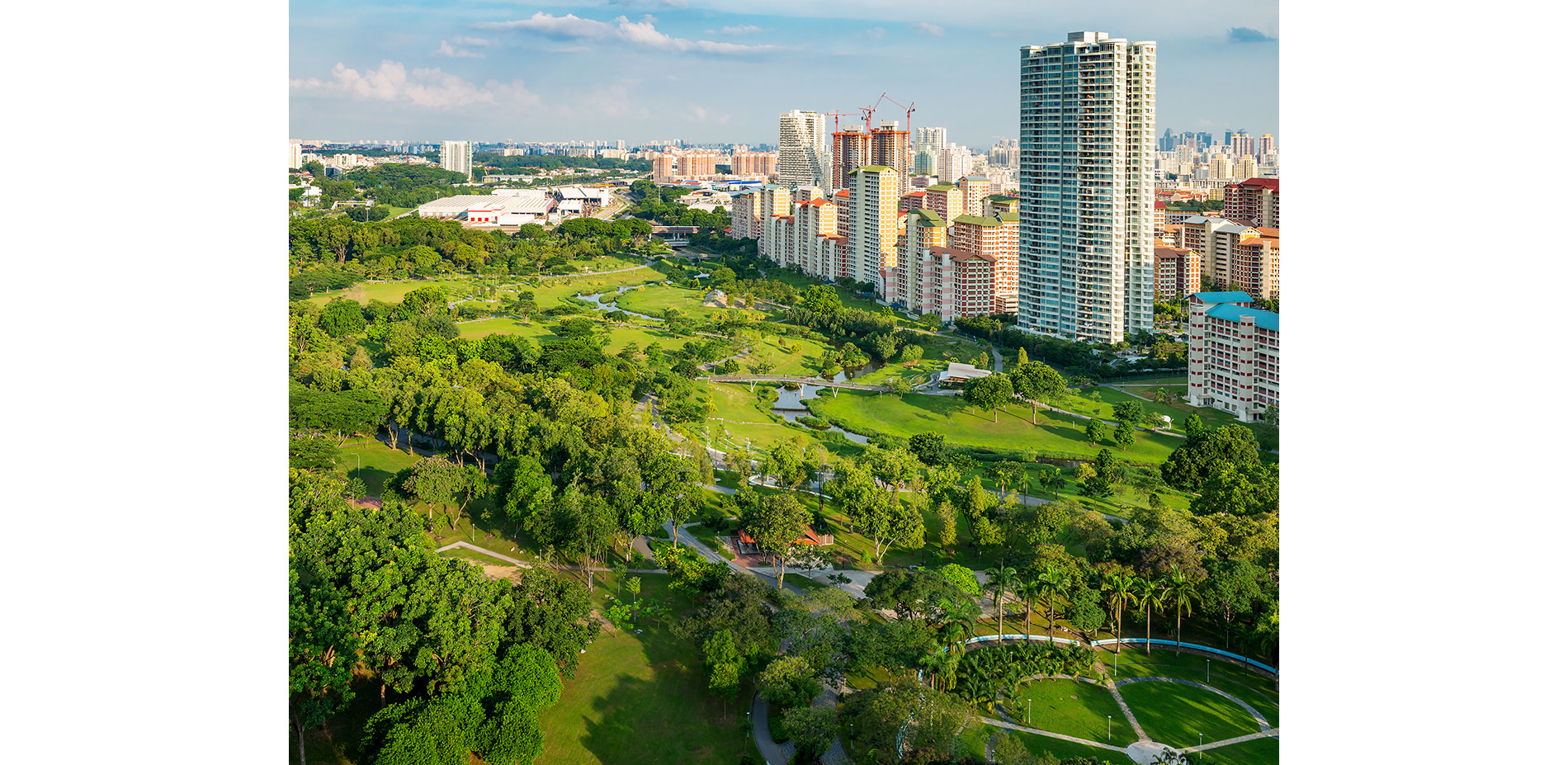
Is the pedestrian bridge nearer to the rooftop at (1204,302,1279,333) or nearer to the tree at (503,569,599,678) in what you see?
the rooftop at (1204,302,1279,333)

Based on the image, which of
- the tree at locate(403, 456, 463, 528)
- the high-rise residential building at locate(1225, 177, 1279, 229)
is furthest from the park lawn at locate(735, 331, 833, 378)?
the high-rise residential building at locate(1225, 177, 1279, 229)

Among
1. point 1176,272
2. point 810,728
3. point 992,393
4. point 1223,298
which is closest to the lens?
point 810,728

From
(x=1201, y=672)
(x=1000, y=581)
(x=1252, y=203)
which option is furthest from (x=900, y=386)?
(x=1252, y=203)

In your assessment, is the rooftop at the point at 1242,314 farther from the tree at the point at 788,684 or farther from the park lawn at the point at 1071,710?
the tree at the point at 788,684

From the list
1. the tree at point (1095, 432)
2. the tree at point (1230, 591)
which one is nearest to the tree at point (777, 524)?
the tree at point (1230, 591)

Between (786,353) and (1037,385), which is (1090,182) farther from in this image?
(786,353)
